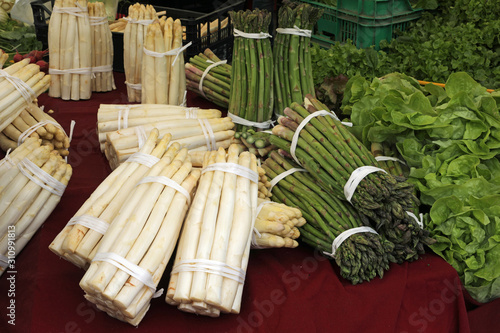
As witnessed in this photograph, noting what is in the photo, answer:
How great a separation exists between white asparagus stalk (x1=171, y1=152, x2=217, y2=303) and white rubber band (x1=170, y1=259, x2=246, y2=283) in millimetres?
22

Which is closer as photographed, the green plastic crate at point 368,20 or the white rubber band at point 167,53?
the white rubber band at point 167,53

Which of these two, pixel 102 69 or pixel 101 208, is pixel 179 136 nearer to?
pixel 101 208

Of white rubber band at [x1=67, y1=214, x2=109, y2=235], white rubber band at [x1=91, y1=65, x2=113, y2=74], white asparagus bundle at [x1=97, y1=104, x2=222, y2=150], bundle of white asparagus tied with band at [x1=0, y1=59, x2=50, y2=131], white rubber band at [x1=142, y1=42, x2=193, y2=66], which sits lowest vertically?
white rubber band at [x1=67, y1=214, x2=109, y2=235]

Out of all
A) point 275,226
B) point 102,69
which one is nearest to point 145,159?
point 275,226

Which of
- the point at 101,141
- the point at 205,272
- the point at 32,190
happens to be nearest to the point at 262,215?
the point at 205,272

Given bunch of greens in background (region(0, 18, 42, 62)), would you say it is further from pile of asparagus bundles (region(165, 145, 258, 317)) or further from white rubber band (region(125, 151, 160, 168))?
pile of asparagus bundles (region(165, 145, 258, 317))

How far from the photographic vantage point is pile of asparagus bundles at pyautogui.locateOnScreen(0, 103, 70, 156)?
3.25 m

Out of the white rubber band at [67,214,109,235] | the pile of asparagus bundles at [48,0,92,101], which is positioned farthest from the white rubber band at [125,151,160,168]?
the pile of asparagus bundles at [48,0,92,101]

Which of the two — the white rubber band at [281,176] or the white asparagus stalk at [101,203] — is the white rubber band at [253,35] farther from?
the white asparagus stalk at [101,203]

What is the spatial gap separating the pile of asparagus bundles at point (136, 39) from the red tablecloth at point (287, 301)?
1703mm

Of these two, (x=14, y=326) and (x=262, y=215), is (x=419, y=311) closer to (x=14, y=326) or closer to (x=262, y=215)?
(x=262, y=215)

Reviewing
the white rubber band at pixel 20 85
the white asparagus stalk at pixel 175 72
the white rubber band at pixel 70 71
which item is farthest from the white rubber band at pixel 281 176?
the white rubber band at pixel 70 71

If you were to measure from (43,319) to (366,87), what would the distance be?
262cm

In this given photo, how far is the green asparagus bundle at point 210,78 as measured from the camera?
4.27 metres
